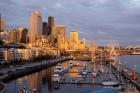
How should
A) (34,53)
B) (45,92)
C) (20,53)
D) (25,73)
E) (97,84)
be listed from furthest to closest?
(34,53), (20,53), (25,73), (97,84), (45,92)

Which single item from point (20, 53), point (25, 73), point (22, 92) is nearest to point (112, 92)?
point (22, 92)

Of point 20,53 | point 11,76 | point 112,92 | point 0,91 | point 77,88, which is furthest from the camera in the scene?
point 20,53

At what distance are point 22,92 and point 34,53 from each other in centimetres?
10724

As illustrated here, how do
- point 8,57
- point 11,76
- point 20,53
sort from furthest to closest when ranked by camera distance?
point 20,53
point 8,57
point 11,76

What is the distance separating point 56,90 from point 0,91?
10426mm

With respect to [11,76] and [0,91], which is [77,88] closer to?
[0,91]

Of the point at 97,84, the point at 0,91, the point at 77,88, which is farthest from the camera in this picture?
the point at 97,84

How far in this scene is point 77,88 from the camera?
162 feet

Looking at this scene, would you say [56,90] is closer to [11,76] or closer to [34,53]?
[11,76]

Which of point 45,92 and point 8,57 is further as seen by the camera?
point 8,57

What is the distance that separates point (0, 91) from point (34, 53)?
108 metres

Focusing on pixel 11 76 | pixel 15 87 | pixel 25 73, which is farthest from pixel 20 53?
pixel 15 87

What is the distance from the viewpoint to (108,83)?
5066 cm

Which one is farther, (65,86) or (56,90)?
(65,86)
